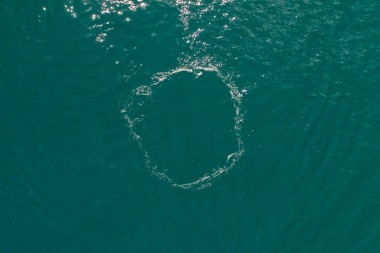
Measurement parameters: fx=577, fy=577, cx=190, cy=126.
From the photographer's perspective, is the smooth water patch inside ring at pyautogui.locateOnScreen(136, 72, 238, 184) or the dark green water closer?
the dark green water

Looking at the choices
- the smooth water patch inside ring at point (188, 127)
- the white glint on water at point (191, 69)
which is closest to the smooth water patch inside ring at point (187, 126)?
the smooth water patch inside ring at point (188, 127)

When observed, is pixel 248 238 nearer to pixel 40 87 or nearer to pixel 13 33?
pixel 40 87

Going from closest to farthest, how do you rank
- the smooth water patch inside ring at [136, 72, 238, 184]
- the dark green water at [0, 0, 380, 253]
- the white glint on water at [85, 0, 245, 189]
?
the dark green water at [0, 0, 380, 253] < the white glint on water at [85, 0, 245, 189] < the smooth water patch inside ring at [136, 72, 238, 184]

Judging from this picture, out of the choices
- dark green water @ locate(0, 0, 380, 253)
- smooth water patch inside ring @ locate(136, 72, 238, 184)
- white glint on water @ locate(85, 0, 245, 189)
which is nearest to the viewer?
dark green water @ locate(0, 0, 380, 253)

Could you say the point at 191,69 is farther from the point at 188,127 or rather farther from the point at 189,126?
the point at 188,127

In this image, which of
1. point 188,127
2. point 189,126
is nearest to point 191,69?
point 189,126

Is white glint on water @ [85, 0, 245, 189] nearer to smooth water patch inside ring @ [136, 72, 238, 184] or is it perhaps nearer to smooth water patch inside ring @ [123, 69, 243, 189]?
smooth water patch inside ring @ [123, 69, 243, 189]

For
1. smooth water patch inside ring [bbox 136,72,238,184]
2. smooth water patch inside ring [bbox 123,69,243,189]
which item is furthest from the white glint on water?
smooth water patch inside ring [bbox 136,72,238,184]

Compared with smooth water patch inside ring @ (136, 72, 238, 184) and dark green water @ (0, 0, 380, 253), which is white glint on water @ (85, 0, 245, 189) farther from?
smooth water patch inside ring @ (136, 72, 238, 184)

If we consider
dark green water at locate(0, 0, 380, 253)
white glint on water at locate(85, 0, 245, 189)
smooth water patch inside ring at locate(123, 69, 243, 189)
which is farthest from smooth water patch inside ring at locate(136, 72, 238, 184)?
white glint on water at locate(85, 0, 245, 189)
